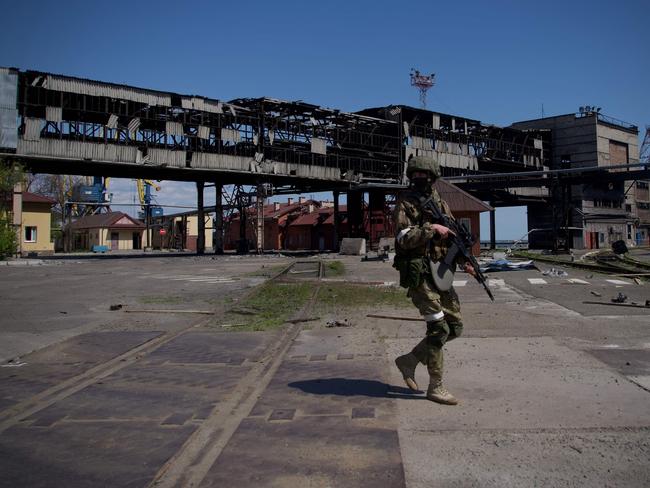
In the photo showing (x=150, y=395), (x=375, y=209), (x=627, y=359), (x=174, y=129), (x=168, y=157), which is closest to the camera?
A: (x=150, y=395)

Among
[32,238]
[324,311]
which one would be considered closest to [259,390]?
[324,311]

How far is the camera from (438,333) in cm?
454

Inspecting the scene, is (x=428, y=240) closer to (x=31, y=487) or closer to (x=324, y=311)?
(x=31, y=487)

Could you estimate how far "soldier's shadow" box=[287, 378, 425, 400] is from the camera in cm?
468

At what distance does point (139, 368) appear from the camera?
5922 millimetres

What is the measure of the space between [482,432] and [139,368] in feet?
12.6

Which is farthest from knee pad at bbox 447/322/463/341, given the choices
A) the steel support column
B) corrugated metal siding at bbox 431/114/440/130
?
corrugated metal siding at bbox 431/114/440/130

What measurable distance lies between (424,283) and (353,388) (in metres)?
1.19

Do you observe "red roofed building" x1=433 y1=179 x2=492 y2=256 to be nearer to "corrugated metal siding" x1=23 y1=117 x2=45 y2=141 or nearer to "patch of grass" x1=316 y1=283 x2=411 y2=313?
"patch of grass" x1=316 y1=283 x2=411 y2=313

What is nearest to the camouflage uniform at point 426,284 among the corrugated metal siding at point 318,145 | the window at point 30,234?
the corrugated metal siding at point 318,145

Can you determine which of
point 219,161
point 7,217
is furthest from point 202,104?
point 7,217

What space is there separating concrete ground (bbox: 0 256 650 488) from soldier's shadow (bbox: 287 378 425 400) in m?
0.02

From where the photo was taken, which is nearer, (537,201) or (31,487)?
(31,487)

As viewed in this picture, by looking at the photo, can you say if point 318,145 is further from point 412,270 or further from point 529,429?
point 529,429
